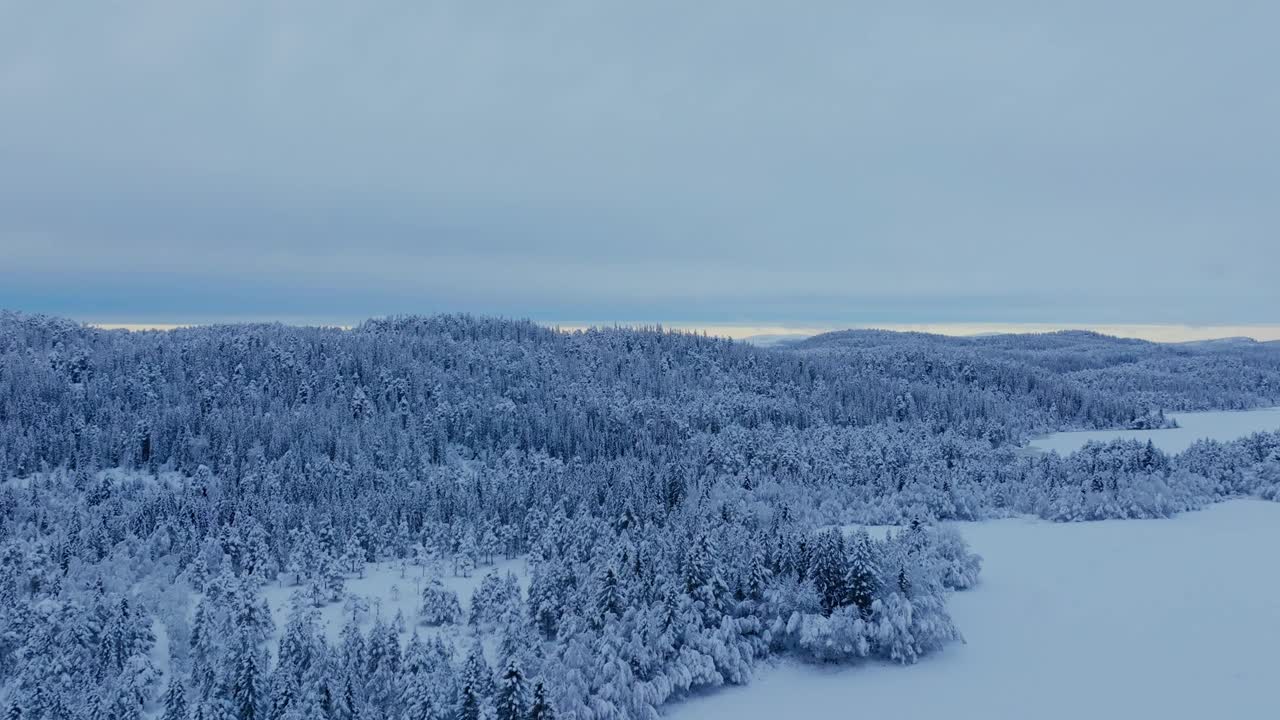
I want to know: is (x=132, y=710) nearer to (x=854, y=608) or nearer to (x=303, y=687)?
(x=303, y=687)

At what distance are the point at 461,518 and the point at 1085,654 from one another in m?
62.2

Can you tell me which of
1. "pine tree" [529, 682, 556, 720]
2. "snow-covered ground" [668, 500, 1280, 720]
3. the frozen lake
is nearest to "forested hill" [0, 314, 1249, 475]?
the frozen lake

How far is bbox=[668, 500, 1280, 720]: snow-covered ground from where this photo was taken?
42062mm

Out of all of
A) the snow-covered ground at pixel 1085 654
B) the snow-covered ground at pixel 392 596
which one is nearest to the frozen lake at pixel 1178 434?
the snow-covered ground at pixel 1085 654

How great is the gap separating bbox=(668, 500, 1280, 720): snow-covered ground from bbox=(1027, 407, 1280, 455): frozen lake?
87.3 meters

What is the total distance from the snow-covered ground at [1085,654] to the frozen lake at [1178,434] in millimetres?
87349

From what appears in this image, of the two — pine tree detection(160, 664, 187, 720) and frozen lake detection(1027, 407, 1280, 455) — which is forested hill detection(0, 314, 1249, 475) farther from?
pine tree detection(160, 664, 187, 720)

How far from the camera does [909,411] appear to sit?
18200 centimetres

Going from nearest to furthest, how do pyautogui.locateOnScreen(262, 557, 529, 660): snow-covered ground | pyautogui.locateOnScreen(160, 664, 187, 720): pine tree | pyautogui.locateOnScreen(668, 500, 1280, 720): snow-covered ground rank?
pyautogui.locateOnScreen(160, 664, 187, 720): pine tree
pyautogui.locateOnScreen(668, 500, 1280, 720): snow-covered ground
pyautogui.locateOnScreen(262, 557, 529, 660): snow-covered ground

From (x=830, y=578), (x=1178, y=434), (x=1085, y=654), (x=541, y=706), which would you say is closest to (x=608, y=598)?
(x=541, y=706)

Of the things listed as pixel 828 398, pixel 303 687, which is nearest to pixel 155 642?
pixel 303 687

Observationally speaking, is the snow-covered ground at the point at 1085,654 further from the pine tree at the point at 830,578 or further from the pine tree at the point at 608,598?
the pine tree at the point at 608,598

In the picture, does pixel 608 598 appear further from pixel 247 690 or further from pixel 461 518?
pixel 461 518

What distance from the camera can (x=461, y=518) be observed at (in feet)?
278
